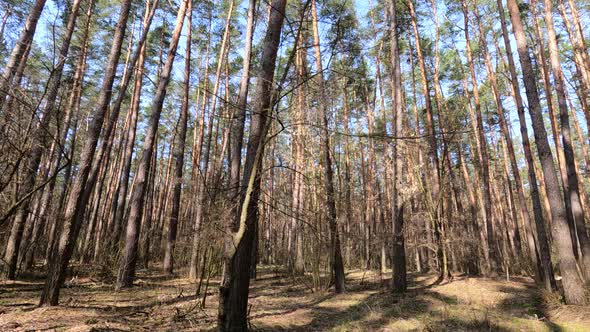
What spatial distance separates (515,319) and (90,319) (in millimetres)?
6687

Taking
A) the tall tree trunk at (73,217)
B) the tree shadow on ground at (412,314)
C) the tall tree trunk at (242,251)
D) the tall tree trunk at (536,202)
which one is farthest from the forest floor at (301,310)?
the tall tree trunk at (242,251)

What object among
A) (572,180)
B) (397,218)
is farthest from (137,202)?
(572,180)

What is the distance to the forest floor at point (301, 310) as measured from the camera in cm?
473

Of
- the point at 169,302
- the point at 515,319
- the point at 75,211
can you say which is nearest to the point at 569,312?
the point at 515,319

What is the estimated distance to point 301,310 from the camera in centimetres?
619

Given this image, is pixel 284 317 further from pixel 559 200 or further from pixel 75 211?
pixel 559 200

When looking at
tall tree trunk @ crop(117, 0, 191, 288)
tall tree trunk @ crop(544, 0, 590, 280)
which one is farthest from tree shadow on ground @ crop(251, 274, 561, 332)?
tall tree trunk @ crop(117, 0, 191, 288)

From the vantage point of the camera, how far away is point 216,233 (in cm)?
423

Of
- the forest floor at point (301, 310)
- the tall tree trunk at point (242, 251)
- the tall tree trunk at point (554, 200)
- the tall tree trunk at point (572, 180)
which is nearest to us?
the tall tree trunk at point (242, 251)

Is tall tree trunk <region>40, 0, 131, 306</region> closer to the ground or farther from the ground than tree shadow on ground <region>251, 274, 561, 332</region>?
farther from the ground

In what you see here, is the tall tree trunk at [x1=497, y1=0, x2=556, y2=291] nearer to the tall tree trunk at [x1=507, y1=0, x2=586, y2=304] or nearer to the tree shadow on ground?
the tree shadow on ground

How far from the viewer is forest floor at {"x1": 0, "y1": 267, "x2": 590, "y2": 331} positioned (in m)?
4.73

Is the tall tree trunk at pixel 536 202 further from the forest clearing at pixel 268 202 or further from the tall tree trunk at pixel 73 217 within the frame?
the tall tree trunk at pixel 73 217

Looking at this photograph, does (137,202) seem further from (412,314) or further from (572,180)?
(572,180)
